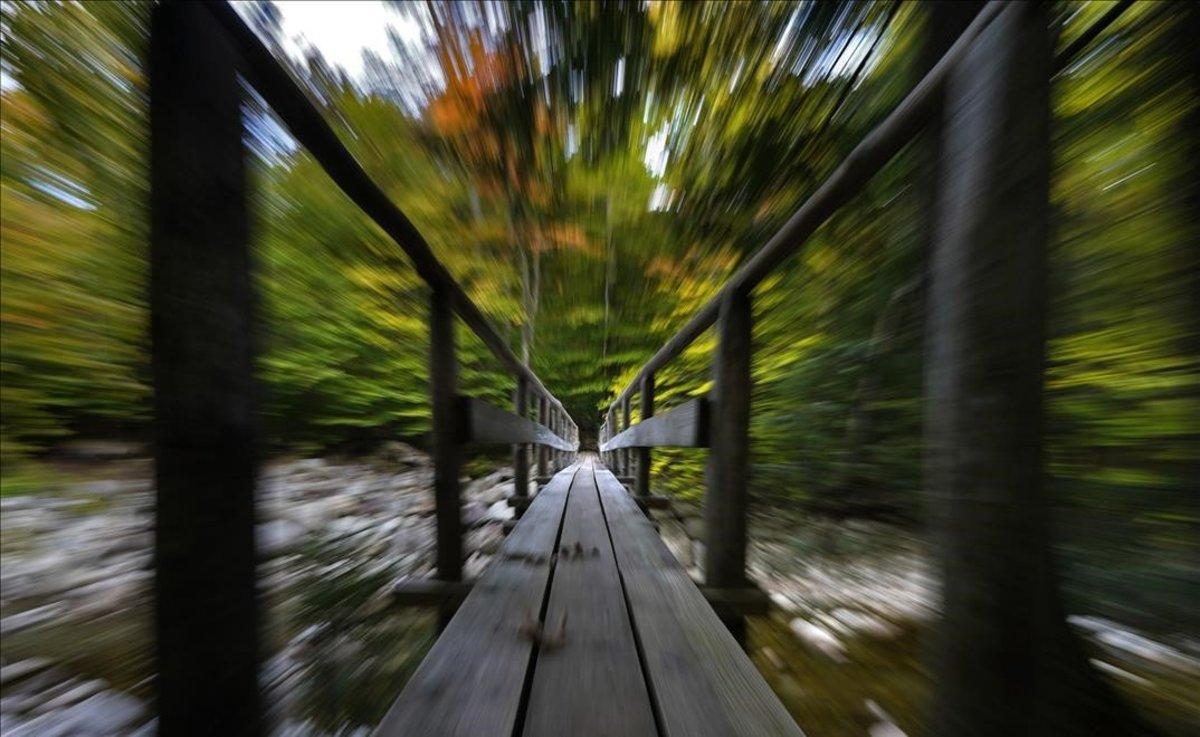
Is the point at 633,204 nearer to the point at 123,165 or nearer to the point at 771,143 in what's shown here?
the point at 771,143

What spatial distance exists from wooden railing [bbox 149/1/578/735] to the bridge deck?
323 mm

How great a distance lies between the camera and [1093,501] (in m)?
0.93

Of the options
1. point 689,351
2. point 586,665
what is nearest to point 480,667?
point 586,665

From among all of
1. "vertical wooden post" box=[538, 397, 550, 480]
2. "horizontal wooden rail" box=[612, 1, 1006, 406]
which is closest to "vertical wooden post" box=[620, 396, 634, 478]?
"vertical wooden post" box=[538, 397, 550, 480]

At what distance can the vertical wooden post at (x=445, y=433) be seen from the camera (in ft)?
5.24

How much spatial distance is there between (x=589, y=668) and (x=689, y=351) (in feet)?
7.48

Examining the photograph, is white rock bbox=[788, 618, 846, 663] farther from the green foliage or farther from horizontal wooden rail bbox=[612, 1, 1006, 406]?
horizontal wooden rail bbox=[612, 1, 1006, 406]

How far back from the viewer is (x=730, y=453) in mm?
1552

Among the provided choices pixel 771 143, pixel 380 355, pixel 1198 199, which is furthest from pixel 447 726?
pixel 771 143

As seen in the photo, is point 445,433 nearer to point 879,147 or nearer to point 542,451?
point 879,147

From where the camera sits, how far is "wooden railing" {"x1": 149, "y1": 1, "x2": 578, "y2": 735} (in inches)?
21.6

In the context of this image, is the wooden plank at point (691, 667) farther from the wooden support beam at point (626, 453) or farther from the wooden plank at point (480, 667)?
the wooden support beam at point (626, 453)

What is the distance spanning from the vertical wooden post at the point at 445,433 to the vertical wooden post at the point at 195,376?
0.98 metres

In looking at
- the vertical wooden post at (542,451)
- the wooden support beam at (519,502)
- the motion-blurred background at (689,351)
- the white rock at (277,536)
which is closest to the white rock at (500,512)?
the wooden support beam at (519,502)
